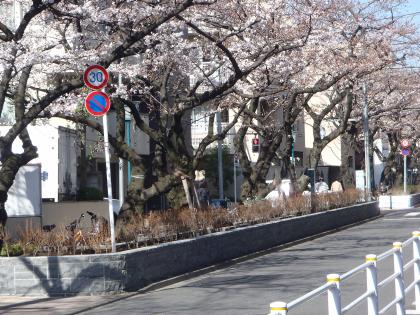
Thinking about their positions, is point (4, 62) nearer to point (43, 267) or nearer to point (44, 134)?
point (43, 267)

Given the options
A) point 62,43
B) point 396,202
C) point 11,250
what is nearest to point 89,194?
point 62,43

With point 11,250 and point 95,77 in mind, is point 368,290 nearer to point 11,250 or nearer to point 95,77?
point 95,77

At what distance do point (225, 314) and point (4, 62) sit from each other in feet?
21.2

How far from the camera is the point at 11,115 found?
27.4 meters

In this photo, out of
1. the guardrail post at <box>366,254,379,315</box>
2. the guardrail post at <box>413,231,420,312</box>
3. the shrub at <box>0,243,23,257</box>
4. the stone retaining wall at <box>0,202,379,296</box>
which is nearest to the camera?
the guardrail post at <box>366,254,379,315</box>

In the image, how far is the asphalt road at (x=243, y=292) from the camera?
11.5m

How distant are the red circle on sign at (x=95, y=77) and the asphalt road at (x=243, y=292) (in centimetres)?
358

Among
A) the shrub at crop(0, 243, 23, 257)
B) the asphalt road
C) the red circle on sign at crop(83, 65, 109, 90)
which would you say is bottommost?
the asphalt road

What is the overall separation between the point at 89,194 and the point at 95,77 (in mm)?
15232

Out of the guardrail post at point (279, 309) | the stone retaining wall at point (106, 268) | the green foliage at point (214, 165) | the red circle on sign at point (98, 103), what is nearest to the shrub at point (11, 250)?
the stone retaining wall at point (106, 268)

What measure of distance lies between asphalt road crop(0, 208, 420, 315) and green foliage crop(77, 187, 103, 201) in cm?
1026

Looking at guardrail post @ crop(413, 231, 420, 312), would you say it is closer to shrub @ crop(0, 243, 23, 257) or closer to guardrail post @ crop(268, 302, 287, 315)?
guardrail post @ crop(268, 302, 287, 315)

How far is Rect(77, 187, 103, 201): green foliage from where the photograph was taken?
90.5ft

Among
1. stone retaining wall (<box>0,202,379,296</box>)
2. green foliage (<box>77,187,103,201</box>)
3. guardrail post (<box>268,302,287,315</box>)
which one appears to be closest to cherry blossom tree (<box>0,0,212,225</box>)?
stone retaining wall (<box>0,202,379,296</box>)
